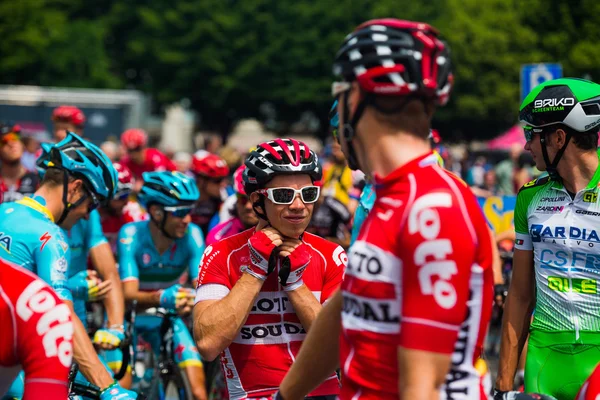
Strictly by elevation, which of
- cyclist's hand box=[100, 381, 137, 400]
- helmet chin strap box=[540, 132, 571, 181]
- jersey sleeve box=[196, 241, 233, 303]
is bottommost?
cyclist's hand box=[100, 381, 137, 400]

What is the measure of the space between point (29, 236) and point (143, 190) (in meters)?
3.48

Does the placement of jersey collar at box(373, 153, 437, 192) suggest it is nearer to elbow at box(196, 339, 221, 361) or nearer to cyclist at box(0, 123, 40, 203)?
elbow at box(196, 339, 221, 361)

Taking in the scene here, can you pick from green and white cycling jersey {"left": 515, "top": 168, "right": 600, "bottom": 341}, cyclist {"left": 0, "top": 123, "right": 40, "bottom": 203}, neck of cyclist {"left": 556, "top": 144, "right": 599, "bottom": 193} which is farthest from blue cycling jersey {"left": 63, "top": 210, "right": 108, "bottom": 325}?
cyclist {"left": 0, "top": 123, "right": 40, "bottom": 203}

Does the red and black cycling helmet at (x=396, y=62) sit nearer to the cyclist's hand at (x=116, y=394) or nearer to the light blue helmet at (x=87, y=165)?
the cyclist's hand at (x=116, y=394)

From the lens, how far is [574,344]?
517 centimetres

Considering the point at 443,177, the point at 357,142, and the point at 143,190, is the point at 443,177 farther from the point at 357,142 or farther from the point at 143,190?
the point at 143,190

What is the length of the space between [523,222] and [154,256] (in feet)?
13.0

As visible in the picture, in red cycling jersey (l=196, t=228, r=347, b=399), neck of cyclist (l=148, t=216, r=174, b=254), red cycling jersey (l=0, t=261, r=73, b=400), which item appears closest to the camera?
red cycling jersey (l=0, t=261, r=73, b=400)

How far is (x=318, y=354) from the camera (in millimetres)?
3408

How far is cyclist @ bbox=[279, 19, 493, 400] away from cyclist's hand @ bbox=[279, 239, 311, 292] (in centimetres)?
143

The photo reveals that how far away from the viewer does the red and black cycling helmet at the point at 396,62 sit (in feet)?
9.94

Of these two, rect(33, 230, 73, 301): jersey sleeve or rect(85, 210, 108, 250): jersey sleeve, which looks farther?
rect(85, 210, 108, 250): jersey sleeve

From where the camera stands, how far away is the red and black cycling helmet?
3029mm

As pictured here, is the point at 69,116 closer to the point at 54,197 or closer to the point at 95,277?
the point at 95,277
